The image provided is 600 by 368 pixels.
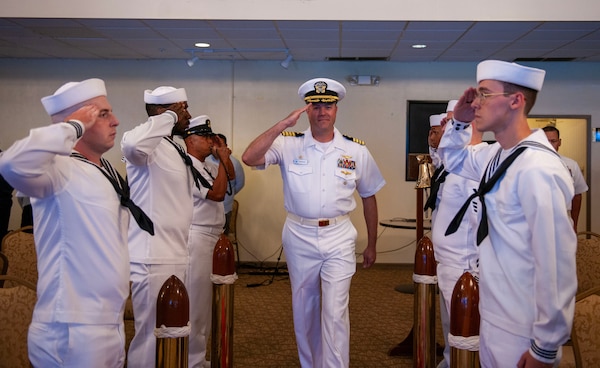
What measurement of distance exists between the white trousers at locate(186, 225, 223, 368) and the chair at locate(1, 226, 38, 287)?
1032 millimetres

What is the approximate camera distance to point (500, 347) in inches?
85.0

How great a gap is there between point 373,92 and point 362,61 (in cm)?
53

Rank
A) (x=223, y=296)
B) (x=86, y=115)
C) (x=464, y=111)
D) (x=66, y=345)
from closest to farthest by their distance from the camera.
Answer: (x=66, y=345), (x=86, y=115), (x=464, y=111), (x=223, y=296)

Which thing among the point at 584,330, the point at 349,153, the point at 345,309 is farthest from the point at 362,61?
the point at 584,330

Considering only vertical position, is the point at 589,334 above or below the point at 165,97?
below

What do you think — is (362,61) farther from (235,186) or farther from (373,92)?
(235,186)

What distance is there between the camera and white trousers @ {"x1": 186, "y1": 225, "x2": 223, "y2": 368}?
4.11m

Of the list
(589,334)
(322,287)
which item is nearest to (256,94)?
(322,287)

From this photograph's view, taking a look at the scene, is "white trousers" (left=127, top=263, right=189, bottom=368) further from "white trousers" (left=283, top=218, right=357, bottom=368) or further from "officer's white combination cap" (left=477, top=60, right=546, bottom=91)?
"officer's white combination cap" (left=477, top=60, right=546, bottom=91)

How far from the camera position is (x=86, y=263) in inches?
85.5

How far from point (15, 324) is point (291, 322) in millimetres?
3922

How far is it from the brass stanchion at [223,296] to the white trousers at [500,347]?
1.40 metres

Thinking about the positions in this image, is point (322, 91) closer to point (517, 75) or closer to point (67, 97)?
point (517, 75)

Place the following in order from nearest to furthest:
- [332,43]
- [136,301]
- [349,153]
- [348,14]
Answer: [136,301]
[349,153]
[348,14]
[332,43]
